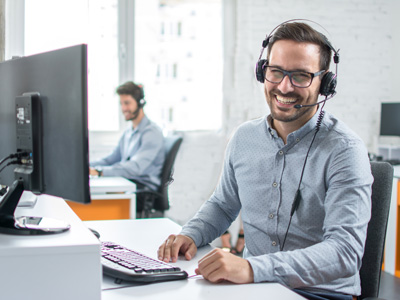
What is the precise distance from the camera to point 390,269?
11.2ft

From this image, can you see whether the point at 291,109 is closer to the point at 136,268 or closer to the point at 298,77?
the point at 298,77

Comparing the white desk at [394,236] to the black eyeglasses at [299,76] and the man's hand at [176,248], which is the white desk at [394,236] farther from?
the man's hand at [176,248]

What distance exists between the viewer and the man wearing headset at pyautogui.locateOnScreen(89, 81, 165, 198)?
3.44 m

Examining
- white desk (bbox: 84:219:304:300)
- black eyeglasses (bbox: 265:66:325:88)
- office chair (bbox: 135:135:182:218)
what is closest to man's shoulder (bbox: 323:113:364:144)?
black eyeglasses (bbox: 265:66:325:88)

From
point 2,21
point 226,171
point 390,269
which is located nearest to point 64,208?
point 226,171

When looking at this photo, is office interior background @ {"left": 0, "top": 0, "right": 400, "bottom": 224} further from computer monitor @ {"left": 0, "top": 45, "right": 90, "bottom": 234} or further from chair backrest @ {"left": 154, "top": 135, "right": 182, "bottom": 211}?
computer monitor @ {"left": 0, "top": 45, "right": 90, "bottom": 234}

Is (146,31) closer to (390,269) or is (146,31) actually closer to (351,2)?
(351,2)

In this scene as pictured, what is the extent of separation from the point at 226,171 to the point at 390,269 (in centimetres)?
227

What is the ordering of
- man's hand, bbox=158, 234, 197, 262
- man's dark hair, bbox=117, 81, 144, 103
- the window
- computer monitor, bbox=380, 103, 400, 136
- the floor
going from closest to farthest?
1. man's hand, bbox=158, 234, 197, 262
2. the floor
3. man's dark hair, bbox=117, 81, 144, 103
4. the window
5. computer monitor, bbox=380, 103, 400, 136

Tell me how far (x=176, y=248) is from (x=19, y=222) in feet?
1.34

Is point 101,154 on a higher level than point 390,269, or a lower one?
higher

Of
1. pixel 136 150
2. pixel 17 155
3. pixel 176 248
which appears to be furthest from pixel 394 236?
pixel 17 155

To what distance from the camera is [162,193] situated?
338 cm

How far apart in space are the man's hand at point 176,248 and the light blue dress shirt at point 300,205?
50mm
